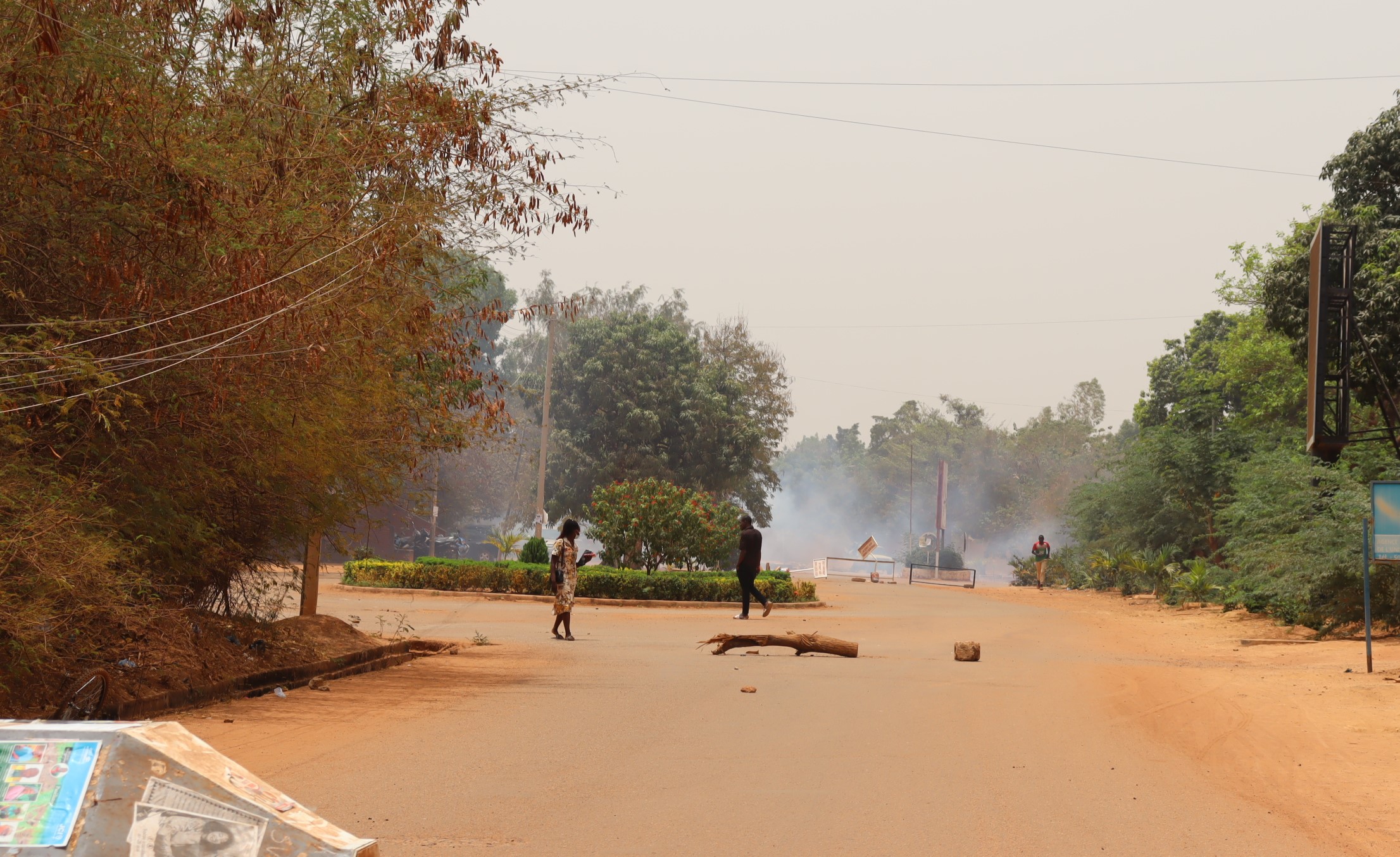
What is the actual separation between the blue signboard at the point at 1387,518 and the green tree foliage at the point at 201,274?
10248 mm

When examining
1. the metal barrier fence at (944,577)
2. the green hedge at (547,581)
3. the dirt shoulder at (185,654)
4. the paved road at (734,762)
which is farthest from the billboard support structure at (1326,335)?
the metal barrier fence at (944,577)

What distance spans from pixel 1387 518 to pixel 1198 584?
19024 millimetres

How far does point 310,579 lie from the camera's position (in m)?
16.0

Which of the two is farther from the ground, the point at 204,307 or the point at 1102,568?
the point at 204,307

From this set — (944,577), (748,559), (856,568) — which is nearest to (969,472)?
(856,568)

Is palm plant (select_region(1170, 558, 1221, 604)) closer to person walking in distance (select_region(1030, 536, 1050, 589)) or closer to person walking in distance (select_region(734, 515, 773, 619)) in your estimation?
person walking in distance (select_region(1030, 536, 1050, 589))

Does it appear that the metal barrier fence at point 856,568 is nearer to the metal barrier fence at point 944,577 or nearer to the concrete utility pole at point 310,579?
the metal barrier fence at point 944,577

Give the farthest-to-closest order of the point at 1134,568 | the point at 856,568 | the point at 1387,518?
the point at 856,568
the point at 1134,568
the point at 1387,518

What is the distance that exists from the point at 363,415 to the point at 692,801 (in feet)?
23.8

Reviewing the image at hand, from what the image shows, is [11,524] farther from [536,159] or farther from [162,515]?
[536,159]

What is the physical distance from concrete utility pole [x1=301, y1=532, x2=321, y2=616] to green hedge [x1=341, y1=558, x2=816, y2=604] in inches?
492

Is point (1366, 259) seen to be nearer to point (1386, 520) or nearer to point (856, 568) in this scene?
point (1386, 520)

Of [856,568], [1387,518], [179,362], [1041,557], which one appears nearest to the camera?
[179,362]

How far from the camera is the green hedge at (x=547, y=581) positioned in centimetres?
2919
